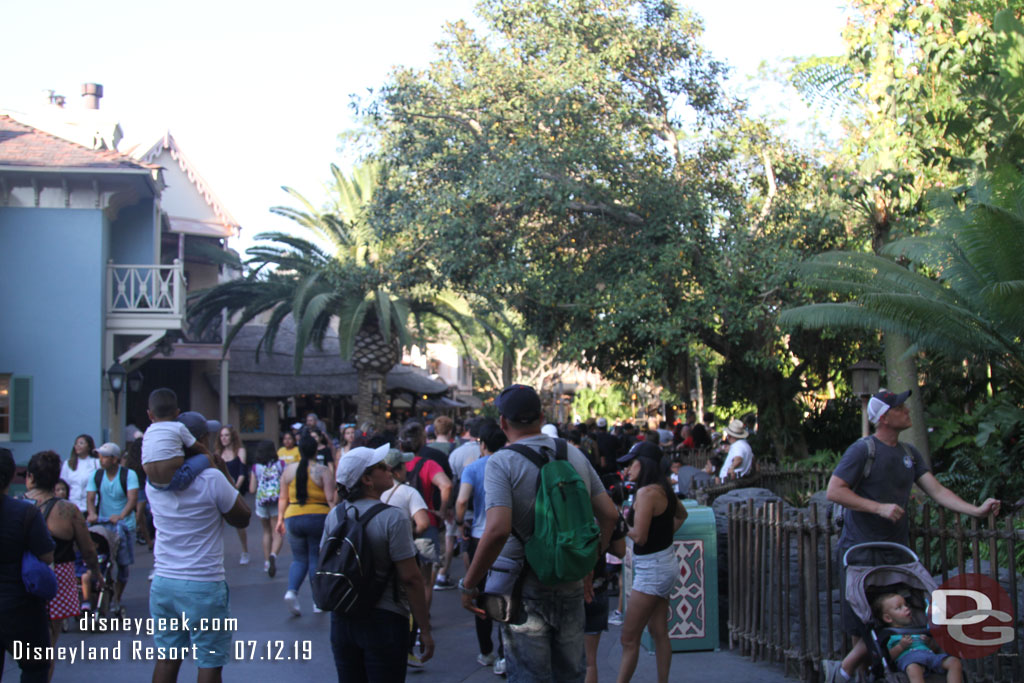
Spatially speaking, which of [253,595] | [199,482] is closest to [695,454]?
[253,595]

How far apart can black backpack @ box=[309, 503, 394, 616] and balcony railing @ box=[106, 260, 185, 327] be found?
15215 mm

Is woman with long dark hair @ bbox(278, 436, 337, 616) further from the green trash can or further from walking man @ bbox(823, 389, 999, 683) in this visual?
walking man @ bbox(823, 389, 999, 683)

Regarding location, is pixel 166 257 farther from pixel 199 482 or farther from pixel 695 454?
pixel 199 482

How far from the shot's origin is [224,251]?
26766mm

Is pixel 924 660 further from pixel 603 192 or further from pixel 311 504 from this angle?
pixel 603 192

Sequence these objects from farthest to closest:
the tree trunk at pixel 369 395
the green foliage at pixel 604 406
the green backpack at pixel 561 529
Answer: the green foliage at pixel 604 406
the tree trunk at pixel 369 395
the green backpack at pixel 561 529

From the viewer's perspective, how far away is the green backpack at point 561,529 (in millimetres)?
4105

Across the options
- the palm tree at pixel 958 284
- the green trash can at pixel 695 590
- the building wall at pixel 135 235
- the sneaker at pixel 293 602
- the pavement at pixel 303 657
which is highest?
the building wall at pixel 135 235

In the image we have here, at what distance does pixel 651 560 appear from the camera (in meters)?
6.09

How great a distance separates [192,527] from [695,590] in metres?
3.98

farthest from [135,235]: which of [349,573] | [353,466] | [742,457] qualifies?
[349,573]

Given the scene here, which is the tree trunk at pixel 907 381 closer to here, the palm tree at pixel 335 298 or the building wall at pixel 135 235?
the palm tree at pixel 335 298

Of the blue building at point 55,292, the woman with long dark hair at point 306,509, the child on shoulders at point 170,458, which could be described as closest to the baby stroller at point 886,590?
the child on shoulders at point 170,458

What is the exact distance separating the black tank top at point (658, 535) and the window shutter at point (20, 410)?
1521 cm
